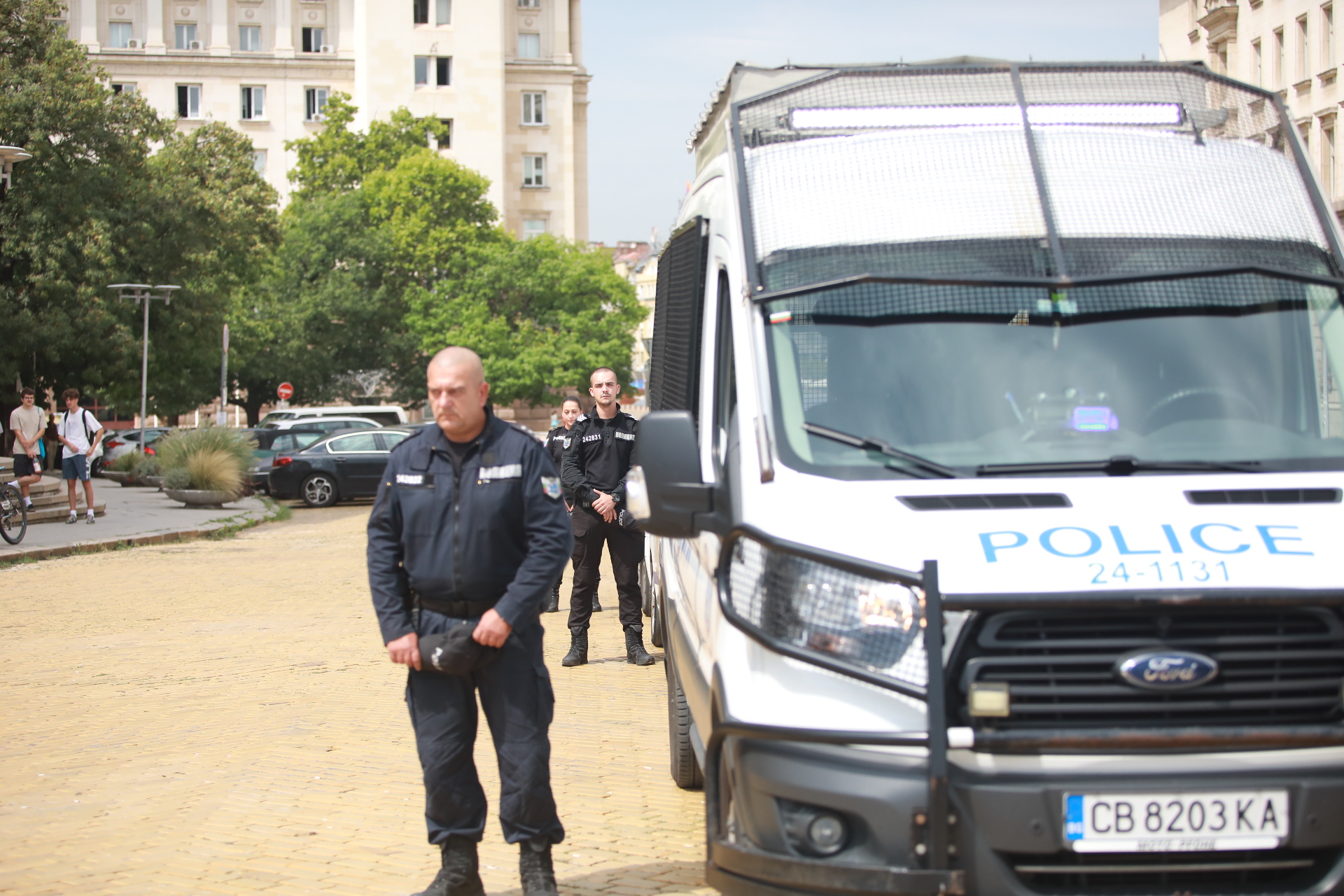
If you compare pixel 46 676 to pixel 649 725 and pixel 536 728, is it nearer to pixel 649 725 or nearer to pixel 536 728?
pixel 649 725

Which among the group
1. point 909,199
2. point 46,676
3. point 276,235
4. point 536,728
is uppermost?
point 276,235

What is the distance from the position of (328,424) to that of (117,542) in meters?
14.5

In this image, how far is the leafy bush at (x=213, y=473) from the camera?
88.1 ft

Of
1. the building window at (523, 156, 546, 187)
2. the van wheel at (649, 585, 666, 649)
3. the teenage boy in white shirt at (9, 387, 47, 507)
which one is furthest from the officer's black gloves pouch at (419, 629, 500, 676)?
the building window at (523, 156, 546, 187)

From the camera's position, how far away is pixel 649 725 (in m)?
7.77

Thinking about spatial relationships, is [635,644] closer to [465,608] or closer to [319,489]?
[465,608]

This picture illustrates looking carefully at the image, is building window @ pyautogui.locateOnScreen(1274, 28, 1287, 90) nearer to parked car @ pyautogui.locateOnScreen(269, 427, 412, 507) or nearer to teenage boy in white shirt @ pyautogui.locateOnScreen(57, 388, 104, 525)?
parked car @ pyautogui.locateOnScreen(269, 427, 412, 507)

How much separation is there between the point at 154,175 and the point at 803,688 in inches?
1485

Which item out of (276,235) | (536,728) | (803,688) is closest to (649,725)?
(536,728)

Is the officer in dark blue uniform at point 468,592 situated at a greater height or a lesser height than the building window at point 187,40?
lesser

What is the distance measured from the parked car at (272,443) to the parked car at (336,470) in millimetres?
1293

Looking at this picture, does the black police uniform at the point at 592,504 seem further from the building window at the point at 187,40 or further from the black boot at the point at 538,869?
the building window at the point at 187,40

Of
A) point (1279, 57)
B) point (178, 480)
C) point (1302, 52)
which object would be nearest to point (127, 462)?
point (178, 480)

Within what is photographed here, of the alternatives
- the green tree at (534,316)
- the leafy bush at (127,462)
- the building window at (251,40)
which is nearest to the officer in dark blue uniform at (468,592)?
the leafy bush at (127,462)
